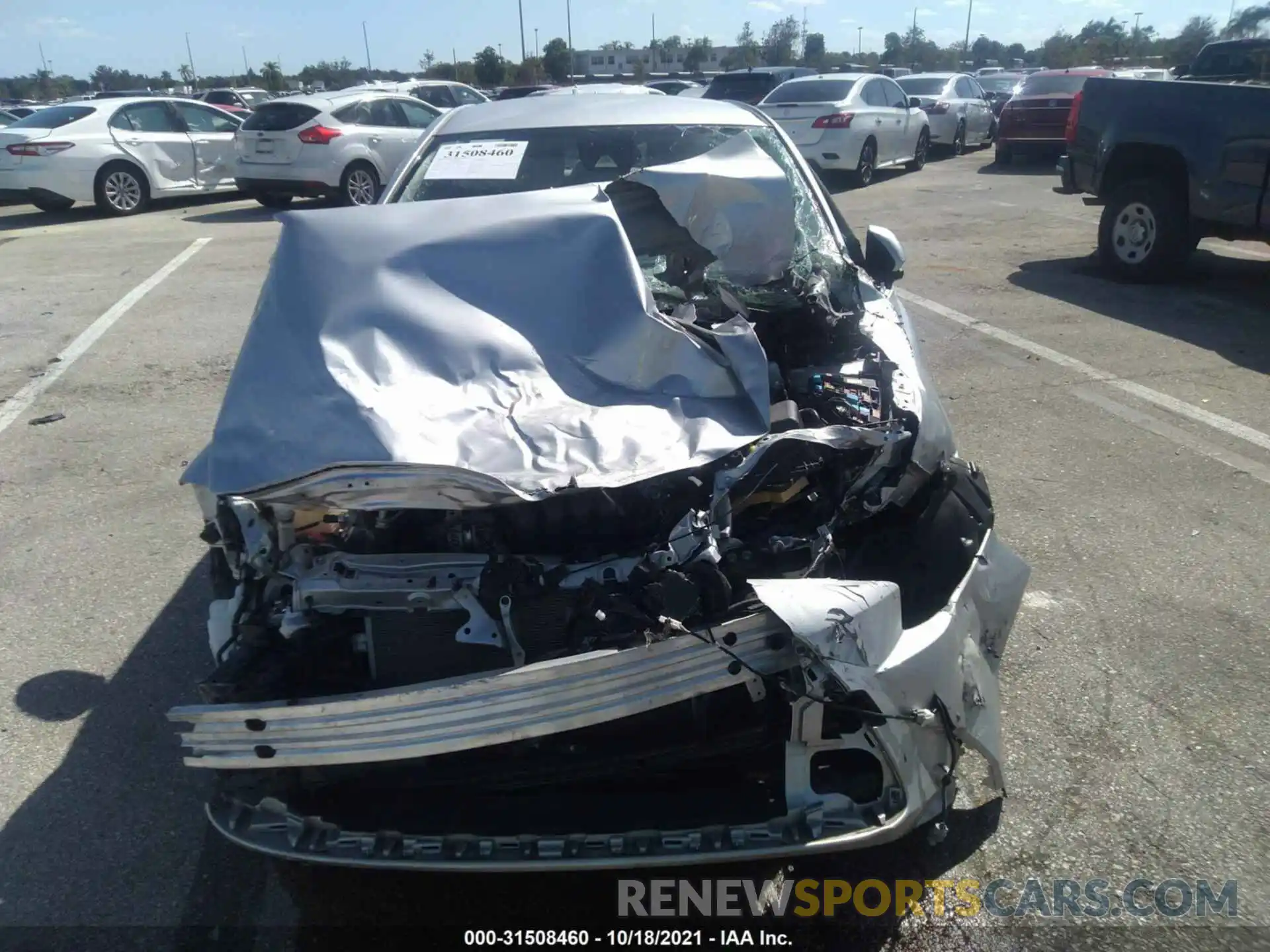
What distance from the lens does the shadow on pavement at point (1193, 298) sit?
717 centimetres

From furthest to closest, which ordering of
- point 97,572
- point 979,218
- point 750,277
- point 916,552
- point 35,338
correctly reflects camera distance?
point 979,218
point 35,338
point 97,572
point 750,277
point 916,552

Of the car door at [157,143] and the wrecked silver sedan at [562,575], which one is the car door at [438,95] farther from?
the wrecked silver sedan at [562,575]

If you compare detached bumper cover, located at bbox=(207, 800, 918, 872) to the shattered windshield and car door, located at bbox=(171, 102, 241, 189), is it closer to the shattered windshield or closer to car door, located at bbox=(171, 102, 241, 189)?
the shattered windshield

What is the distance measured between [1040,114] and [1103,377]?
12.0 m

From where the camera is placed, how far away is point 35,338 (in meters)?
7.66

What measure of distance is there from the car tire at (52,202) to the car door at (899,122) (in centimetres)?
1190

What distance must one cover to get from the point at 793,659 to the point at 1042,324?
6427 mm

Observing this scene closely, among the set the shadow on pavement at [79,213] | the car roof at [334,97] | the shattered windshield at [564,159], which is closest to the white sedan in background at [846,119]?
the car roof at [334,97]

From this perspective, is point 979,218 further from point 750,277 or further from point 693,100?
point 750,277

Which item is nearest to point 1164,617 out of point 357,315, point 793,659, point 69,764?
point 793,659

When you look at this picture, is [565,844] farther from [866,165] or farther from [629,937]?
[866,165]

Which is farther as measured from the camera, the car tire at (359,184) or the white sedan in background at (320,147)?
the car tire at (359,184)

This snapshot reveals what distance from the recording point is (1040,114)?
1647cm

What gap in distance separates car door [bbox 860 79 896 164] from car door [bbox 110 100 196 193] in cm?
1003
